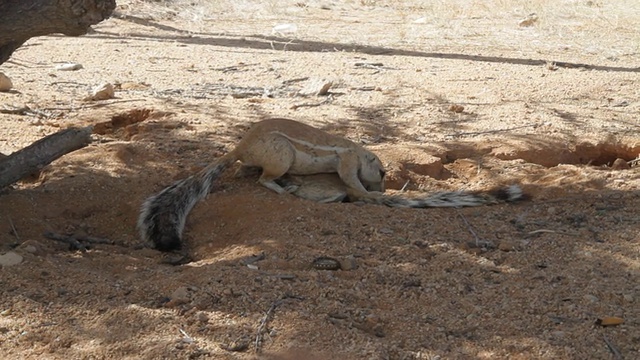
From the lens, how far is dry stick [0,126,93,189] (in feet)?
17.4

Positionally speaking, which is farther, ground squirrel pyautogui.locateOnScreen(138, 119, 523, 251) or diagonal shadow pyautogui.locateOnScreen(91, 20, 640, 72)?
diagonal shadow pyautogui.locateOnScreen(91, 20, 640, 72)

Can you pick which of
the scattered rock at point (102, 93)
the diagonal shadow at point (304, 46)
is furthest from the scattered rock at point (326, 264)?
the diagonal shadow at point (304, 46)

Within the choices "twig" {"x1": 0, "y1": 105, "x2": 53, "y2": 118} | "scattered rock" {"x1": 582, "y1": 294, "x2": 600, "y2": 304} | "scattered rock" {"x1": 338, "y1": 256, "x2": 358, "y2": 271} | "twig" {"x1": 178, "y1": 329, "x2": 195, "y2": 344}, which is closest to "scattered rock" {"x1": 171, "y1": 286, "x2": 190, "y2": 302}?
"twig" {"x1": 178, "y1": 329, "x2": 195, "y2": 344}

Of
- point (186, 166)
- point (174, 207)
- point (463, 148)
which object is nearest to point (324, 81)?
point (463, 148)

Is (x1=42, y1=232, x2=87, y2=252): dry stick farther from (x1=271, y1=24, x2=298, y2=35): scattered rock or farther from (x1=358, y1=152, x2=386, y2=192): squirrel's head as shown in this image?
(x1=271, y1=24, x2=298, y2=35): scattered rock

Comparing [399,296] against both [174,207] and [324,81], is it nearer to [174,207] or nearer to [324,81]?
[174,207]

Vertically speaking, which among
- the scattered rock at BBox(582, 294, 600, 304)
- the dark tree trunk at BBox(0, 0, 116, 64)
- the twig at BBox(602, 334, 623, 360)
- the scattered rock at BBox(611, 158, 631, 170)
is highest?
the dark tree trunk at BBox(0, 0, 116, 64)

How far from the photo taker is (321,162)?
6.17m

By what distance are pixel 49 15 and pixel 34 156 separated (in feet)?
3.31

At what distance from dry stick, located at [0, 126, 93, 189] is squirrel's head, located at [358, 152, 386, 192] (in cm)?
201

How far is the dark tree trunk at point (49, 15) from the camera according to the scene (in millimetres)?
4660

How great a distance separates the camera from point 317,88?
8930 millimetres

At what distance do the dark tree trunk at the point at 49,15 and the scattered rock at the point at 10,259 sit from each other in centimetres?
125

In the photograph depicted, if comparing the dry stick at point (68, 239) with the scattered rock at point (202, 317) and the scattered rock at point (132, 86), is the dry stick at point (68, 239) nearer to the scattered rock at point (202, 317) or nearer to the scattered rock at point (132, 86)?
the scattered rock at point (202, 317)
